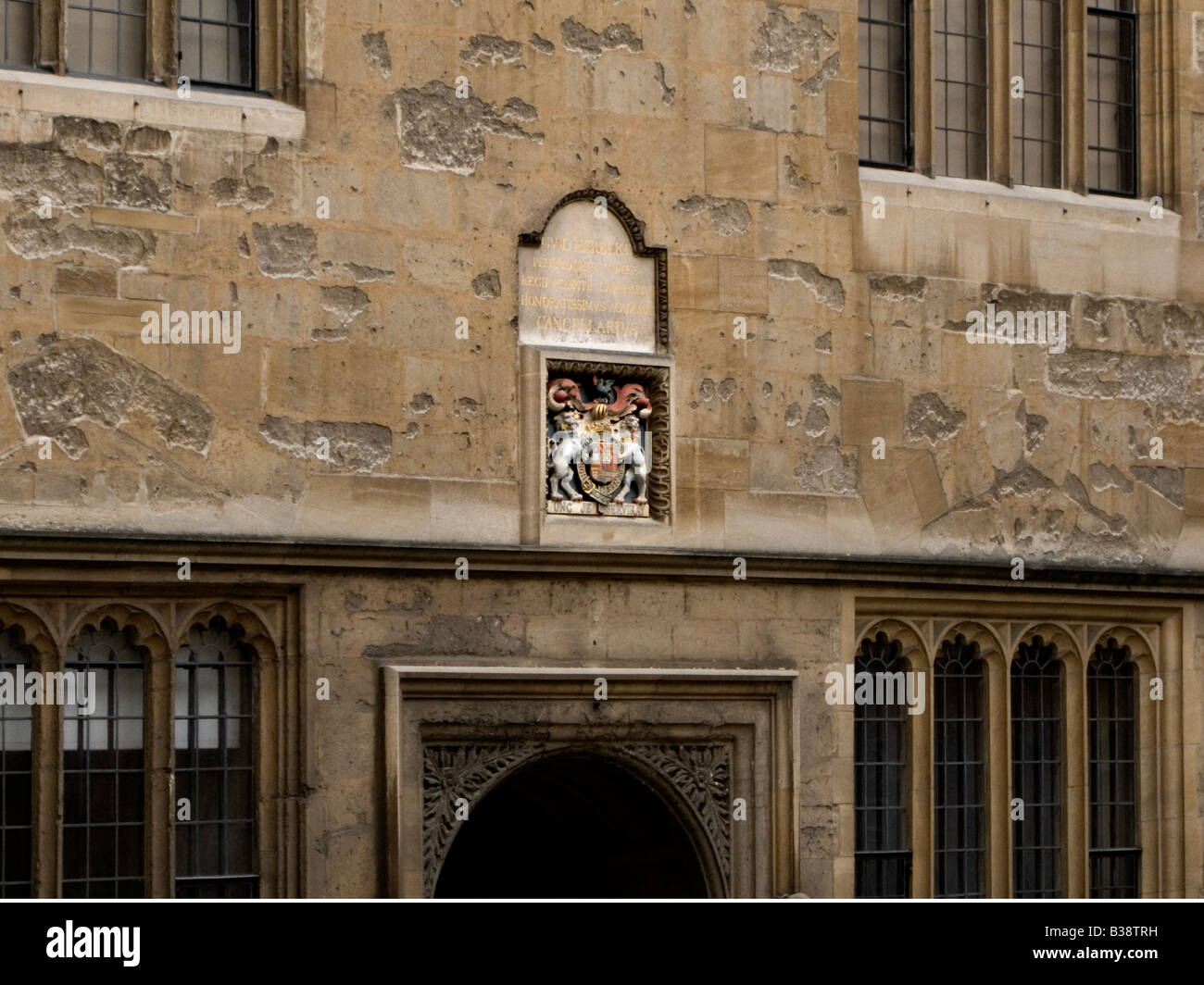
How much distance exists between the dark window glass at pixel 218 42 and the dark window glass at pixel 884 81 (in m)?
3.48

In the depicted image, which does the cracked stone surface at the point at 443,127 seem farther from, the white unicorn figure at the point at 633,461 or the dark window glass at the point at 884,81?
the dark window glass at the point at 884,81

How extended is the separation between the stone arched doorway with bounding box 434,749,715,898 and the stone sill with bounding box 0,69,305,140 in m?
3.35

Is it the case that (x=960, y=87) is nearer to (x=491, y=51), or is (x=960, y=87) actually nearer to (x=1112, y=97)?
(x=1112, y=97)

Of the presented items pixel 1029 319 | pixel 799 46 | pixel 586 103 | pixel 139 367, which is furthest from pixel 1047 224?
pixel 139 367

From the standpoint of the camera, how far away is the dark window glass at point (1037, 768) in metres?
15.5

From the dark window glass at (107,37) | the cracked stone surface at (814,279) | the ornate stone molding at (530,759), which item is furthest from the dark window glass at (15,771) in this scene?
the cracked stone surface at (814,279)

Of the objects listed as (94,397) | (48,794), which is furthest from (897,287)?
(48,794)

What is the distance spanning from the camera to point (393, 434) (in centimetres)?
1363

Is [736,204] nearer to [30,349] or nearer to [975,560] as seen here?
[975,560]

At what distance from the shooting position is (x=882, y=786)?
15102 mm

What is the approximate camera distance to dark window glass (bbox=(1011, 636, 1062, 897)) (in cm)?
1548

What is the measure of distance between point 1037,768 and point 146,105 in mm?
6024

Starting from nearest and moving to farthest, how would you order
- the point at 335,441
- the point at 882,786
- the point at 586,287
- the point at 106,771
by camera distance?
the point at 106,771
the point at 335,441
the point at 586,287
the point at 882,786

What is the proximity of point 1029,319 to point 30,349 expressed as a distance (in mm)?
5619
